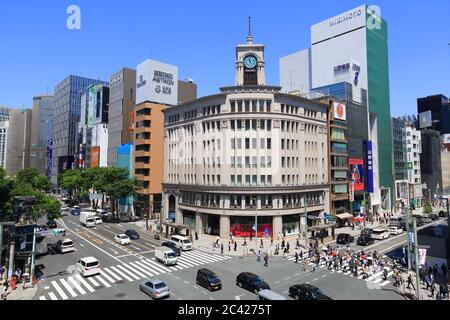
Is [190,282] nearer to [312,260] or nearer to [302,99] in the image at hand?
[312,260]

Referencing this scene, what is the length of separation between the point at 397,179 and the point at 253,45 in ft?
232

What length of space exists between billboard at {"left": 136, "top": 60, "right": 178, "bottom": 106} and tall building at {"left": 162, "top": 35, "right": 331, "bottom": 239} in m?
28.0

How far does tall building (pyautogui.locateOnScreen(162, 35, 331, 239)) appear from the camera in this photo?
58219 millimetres

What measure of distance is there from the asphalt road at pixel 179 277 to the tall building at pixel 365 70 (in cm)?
5045

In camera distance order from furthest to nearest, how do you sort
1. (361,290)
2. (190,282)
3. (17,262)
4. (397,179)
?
(397,179), (17,262), (190,282), (361,290)

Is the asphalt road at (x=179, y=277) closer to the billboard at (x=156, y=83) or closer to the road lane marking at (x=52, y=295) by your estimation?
the road lane marking at (x=52, y=295)

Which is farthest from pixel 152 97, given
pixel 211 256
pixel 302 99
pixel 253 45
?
pixel 211 256

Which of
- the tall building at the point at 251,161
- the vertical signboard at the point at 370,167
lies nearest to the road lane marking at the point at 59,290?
the tall building at the point at 251,161

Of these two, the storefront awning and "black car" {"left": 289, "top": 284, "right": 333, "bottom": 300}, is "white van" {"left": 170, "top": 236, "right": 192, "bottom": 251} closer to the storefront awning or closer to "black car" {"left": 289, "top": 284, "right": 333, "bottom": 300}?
"black car" {"left": 289, "top": 284, "right": 333, "bottom": 300}

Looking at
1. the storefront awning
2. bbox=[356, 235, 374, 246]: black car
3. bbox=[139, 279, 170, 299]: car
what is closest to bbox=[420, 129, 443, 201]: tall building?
the storefront awning

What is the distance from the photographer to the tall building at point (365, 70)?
9406 cm

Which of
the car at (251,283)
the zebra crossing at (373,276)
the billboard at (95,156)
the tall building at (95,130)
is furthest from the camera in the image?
the billboard at (95,156)

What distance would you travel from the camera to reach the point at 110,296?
1152 inches

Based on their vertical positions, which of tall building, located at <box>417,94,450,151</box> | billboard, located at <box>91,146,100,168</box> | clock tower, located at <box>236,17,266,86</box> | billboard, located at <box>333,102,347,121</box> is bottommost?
billboard, located at <box>91,146,100,168</box>
